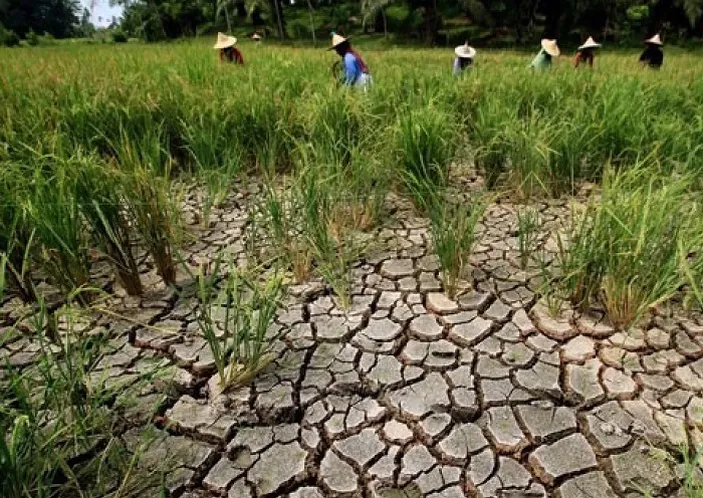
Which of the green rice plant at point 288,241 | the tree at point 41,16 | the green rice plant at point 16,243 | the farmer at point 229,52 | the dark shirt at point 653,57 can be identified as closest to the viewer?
the green rice plant at point 16,243

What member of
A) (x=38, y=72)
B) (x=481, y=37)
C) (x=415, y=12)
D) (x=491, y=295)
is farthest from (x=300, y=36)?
(x=491, y=295)

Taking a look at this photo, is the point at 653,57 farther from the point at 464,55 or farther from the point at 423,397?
the point at 423,397

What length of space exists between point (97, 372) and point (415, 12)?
72.7 ft

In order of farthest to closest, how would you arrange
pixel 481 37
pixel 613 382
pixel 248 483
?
1. pixel 481 37
2. pixel 613 382
3. pixel 248 483

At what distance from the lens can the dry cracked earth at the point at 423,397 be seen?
55.6 inches

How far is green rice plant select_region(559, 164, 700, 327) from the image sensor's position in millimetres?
1800

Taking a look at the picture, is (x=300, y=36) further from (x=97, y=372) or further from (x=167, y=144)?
(x=97, y=372)

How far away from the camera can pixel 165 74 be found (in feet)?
15.5

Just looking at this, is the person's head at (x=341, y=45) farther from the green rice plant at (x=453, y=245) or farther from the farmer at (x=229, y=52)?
the green rice plant at (x=453, y=245)

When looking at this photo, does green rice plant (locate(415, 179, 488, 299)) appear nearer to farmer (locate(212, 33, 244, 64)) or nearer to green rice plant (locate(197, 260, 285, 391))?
green rice plant (locate(197, 260, 285, 391))

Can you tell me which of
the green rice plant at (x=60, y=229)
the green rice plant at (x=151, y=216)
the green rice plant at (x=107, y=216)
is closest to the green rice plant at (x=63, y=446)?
the green rice plant at (x=60, y=229)

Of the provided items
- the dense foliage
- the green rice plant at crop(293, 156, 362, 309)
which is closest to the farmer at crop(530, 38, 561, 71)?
the green rice plant at crop(293, 156, 362, 309)

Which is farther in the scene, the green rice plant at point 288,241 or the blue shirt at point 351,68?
the blue shirt at point 351,68

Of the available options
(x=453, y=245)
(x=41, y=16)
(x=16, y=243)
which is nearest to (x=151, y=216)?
(x=16, y=243)
